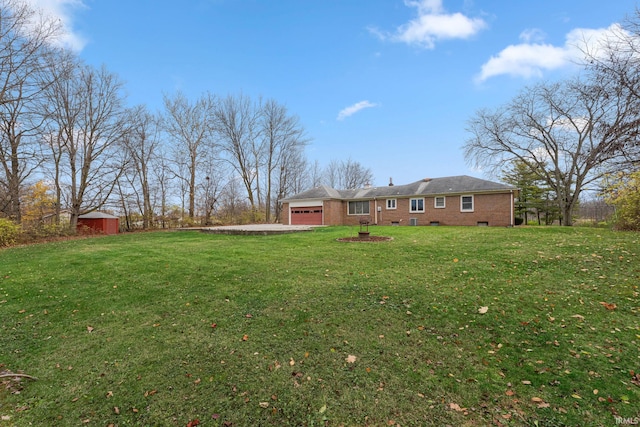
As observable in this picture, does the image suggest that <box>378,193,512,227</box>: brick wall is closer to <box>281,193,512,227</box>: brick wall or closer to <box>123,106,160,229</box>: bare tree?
<box>281,193,512,227</box>: brick wall

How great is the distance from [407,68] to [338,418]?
14.6 metres

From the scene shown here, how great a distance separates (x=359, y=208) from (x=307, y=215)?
4.50m

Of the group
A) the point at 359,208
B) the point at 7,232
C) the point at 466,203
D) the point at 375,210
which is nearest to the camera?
the point at 7,232

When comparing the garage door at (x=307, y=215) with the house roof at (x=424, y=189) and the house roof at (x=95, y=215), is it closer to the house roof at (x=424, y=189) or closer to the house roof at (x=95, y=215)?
the house roof at (x=424, y=189)

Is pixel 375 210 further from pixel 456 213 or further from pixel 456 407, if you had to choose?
pixel 456 407

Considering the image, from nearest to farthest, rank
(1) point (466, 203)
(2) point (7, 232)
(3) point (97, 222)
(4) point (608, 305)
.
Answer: (4) point (608, 305) → (2) point (7, 232) → (1) point (466, 203) → (3) point (97, 222)

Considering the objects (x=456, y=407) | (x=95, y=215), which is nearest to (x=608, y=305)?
(x=456, y=407)

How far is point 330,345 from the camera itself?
3352mm

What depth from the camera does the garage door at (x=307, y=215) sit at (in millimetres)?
23156

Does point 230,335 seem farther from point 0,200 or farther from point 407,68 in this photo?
point 0,200

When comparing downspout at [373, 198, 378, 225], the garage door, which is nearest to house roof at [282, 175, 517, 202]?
downspout at [373, 198, 378, 225]

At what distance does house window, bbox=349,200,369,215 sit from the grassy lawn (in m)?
16.6

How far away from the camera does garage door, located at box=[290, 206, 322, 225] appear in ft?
76.0

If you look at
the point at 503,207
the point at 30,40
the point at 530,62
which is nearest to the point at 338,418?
the point at 530,62
